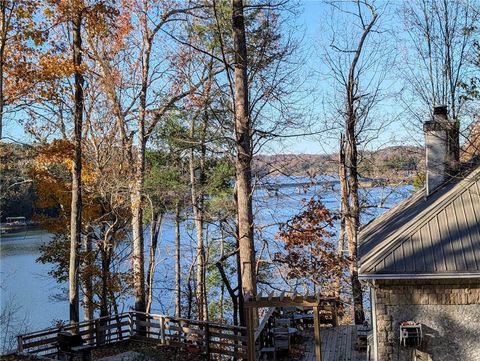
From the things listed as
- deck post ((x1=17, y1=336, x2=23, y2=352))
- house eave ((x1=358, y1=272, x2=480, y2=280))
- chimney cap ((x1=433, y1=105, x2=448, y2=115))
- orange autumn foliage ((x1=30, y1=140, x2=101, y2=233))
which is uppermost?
chimney cap ((x1=433, y1=105, x2=448, y2=115))

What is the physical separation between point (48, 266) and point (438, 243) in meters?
29.1

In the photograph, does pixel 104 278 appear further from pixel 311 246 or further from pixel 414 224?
pixel 414 224

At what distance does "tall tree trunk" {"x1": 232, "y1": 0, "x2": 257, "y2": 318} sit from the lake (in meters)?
1.81

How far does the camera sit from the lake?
54.1ft

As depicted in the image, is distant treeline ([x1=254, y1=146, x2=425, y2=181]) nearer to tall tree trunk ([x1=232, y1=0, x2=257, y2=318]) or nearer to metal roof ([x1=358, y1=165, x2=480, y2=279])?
tall tree trunk ([x1=232, y1=0, x2=257, y2=318])

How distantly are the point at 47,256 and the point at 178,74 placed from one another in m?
8.28

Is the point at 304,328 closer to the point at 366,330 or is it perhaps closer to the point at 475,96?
the point at 366,330

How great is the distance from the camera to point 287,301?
30.2 feet

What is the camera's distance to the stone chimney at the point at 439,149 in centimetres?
1120

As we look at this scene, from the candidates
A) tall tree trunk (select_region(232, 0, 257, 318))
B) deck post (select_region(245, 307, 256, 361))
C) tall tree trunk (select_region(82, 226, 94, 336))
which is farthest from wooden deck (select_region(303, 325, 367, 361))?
tall tree trunk (select_region(82, 226, 94, 336))

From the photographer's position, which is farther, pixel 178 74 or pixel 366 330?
pixel 178 74

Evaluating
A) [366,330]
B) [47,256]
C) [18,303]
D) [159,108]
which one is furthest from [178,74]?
[18,303]

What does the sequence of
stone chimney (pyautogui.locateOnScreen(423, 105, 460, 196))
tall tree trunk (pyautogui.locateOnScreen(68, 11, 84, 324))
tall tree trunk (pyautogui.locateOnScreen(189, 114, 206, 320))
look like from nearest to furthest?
stone chimney (pyautogui.locateOnScreen(423, 105, 460, 196)) < tall tree trunk (pyautogui.locateOnScreen(68, 11, 84, 324)) < tall tree trunk (pyautogui.locateOnScreen(189, 114, 206, 320))

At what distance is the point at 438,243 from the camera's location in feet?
28.7
